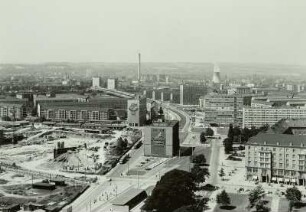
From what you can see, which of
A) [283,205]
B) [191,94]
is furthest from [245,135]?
[191,94]

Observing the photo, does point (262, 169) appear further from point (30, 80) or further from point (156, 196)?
point (30, 80)

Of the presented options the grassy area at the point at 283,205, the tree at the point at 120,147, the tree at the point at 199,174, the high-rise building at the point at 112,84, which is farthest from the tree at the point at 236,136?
the high-rise building at the point at 112,84

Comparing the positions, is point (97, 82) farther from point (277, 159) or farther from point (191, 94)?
point (277, 159)

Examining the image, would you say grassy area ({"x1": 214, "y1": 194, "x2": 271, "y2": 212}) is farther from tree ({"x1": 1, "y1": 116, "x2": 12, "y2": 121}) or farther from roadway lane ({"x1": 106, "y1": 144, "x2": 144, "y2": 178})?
tree ({"x1": 1, "y1": 116, "x2": 12, "y2": 121})

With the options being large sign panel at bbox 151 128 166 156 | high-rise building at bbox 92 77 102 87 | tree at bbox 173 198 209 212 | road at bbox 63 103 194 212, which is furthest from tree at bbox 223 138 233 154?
high-rise building at bbox 92 77 102 87

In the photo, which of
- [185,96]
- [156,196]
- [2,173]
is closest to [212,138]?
[2,173]

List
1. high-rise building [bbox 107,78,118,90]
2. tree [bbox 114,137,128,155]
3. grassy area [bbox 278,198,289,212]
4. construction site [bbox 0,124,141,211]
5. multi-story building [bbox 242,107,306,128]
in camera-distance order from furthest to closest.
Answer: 1. high-rise building [bbox 107,78,118,90]
2. multi-story building [bbox 242,107,306,128]
3. tree [bbox 114,137,128,155]
4. construction site [bbox 0,124,141,211]
5. grassy area [bbox 278,198,289,212]
